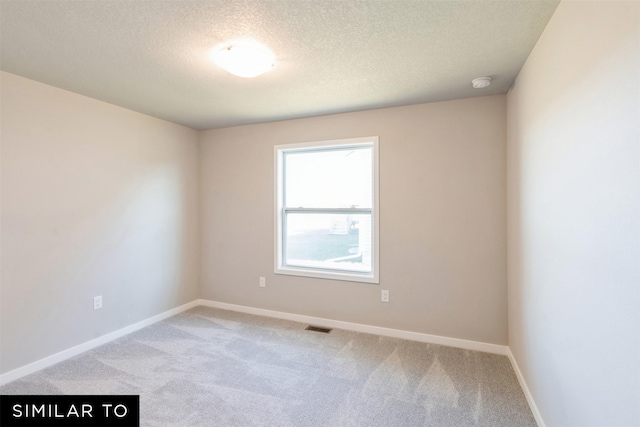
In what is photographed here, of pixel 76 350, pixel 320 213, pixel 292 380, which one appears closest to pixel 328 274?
pixel 320 213

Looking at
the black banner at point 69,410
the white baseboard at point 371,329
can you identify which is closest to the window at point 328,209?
the white baseboard at point 371,329

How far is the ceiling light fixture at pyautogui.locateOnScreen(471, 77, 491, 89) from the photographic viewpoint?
245 centimetres

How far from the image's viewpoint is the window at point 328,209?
3.39m

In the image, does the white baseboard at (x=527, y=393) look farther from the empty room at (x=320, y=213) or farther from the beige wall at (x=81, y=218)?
the beige wall at (x=81, y=218)

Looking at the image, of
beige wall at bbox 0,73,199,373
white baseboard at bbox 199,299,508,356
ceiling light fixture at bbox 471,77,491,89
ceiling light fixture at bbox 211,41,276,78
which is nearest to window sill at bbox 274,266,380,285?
white baseboard at bbox 199,299,508,356

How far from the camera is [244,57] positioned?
198 centimetres

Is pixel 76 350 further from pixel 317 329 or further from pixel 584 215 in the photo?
pixel 584 215

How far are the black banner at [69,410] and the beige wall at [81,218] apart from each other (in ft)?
1.66

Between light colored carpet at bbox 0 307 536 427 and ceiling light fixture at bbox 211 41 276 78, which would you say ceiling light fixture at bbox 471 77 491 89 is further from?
light colored carpet at bbox 0 307 536 427

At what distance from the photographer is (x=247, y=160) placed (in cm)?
391

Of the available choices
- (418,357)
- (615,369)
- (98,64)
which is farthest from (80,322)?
(615,369)

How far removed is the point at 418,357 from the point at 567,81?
2335 millimetres

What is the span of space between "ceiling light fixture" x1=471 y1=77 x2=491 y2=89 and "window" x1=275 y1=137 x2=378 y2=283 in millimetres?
1026

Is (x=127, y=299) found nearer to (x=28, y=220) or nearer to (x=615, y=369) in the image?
(x=28, y=220)
